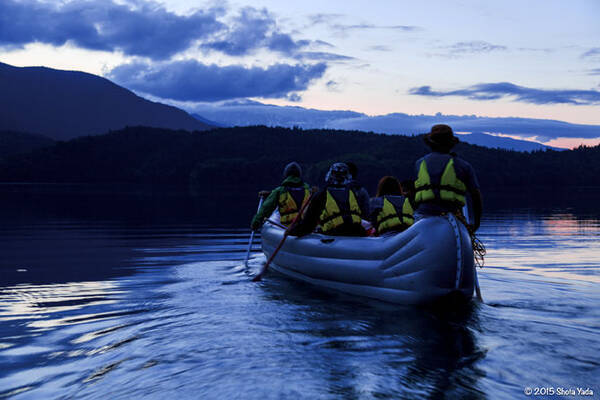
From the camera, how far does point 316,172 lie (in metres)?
121

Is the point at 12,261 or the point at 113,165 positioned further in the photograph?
the point at 113,165

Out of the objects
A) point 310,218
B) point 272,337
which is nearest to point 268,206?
point 310,218

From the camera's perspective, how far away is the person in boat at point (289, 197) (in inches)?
429

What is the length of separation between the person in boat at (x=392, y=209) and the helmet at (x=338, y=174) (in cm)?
60

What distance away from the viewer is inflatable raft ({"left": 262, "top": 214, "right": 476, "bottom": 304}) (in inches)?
258

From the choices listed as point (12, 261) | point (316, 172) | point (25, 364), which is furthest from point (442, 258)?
point (316, 172)

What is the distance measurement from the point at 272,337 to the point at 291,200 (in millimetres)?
5519

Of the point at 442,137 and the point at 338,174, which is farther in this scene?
the point at 338,174

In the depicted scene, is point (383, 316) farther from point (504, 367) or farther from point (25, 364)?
point (25, 364)

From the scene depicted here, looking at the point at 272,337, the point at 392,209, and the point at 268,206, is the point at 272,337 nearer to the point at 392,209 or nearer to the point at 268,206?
the point at 392,209

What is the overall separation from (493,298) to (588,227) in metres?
15.1

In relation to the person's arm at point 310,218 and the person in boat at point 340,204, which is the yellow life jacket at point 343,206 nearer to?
the person in boat at point 340,204

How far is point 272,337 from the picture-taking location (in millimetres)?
5570

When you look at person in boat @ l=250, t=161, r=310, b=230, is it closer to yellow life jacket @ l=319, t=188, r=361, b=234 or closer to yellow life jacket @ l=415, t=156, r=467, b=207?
yellow life jacket @ l=319, t=188, r=361, b=234
